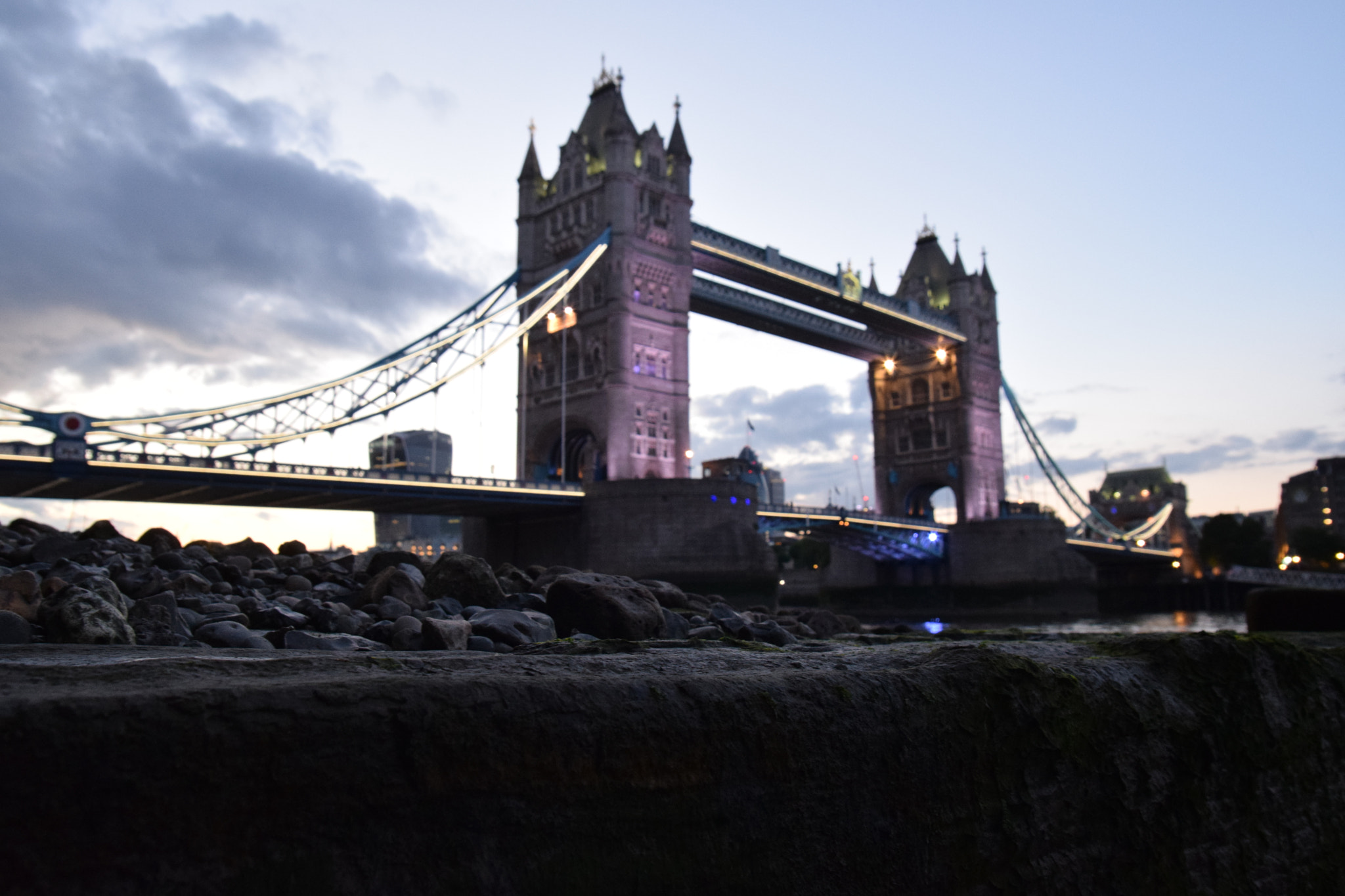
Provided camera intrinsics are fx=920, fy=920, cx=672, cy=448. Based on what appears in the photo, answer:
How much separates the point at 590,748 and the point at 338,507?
1462 inches

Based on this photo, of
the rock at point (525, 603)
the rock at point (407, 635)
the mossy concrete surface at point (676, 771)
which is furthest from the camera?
the rock at point (525, 603)

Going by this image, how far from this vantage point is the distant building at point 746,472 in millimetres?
46531

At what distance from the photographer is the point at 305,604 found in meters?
7.89

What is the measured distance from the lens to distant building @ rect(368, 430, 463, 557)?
5775 cm

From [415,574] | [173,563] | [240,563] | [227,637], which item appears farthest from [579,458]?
[227,637]

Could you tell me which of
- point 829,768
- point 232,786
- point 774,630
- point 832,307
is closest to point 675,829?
point 829,768

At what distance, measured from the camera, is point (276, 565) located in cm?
1173

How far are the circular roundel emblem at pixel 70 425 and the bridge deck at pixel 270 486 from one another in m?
0.99

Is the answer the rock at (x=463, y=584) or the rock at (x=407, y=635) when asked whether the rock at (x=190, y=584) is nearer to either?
the rock at (x=463, y=584)

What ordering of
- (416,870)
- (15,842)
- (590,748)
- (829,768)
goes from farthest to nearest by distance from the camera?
1. (829,768)
2. (590,748)
3. (416,870)
4. (15,842)

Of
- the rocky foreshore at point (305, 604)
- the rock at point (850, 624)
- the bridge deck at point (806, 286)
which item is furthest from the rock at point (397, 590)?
the bridge deck at point (806, 286)

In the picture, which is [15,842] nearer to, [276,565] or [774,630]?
[774,630]

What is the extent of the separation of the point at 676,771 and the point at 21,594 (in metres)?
4.92

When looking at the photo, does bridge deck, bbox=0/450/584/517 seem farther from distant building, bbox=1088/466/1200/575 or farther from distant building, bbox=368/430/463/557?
distant building, bbox=1088/466/1200/575
